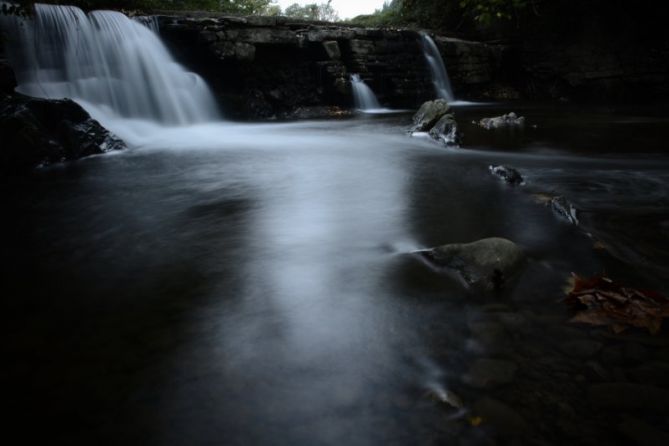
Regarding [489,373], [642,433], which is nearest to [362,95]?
[489,373]

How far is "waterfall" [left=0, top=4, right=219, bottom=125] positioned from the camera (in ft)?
29.9

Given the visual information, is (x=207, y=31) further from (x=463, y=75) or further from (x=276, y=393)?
(x=276, y=393)

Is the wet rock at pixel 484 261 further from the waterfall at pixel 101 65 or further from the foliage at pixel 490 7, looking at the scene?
the waterfall at pixel 101 65

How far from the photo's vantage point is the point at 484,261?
2793 millimetres

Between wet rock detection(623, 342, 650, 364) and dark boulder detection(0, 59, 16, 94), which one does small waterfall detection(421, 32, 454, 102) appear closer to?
dark boulder detection(0, 59, 16, 94)

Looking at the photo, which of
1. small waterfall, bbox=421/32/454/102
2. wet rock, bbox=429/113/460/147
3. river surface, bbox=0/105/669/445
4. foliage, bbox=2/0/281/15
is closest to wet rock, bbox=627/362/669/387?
river surface, bbox=0/105/669/445

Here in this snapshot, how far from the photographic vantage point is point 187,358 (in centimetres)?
209

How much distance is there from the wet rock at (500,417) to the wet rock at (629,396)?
335 millimetres

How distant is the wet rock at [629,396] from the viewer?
169cm

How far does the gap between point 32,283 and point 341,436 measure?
2.50m

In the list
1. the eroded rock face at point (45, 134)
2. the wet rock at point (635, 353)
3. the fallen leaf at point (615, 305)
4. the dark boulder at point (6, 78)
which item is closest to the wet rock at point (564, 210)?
the fallen leaf at point (615, 305)

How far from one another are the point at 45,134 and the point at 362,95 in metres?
10.5

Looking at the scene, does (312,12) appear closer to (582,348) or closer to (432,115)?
(432,115)

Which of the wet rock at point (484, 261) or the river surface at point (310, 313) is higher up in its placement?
the wet rock at point (484, 261)
